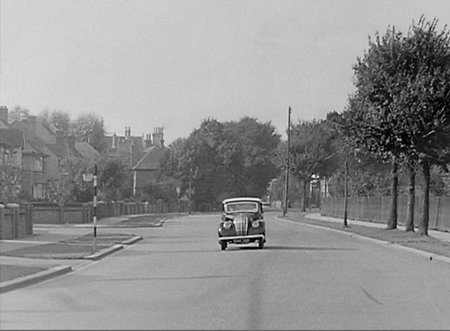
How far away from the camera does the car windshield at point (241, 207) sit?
31.0 m

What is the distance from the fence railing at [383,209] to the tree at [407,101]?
12.4 feet

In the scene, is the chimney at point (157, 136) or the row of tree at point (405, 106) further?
the chimney at point (157, 136)

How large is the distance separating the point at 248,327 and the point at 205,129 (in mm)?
109735

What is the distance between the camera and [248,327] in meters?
12.0

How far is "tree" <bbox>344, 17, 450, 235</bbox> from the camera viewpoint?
35.7m

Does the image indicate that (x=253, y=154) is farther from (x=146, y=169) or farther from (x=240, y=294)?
(x=240, y=294)

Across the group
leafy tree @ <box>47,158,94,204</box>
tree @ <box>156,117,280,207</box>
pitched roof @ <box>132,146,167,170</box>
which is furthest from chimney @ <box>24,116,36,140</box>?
pitched roof @ <box>132,146,167,170</box>

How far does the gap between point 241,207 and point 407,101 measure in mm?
9423

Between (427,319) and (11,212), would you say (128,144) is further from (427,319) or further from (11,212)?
(427,319)

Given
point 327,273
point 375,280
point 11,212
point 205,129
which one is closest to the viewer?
point 375,280

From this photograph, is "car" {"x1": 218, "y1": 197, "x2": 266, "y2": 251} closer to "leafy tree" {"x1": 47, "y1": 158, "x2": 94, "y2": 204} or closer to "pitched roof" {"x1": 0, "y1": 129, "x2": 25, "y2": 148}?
"leafy tree" {"x1": 47, "y1": 158, "x2": 94, "y2": 204}

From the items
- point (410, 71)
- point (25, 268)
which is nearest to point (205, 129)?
point (410, 71)

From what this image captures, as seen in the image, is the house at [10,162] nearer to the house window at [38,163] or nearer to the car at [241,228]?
the house window at [38,163]

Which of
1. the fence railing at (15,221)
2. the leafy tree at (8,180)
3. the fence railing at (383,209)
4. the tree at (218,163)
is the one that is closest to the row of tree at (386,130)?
the fence railing at (383,209)
